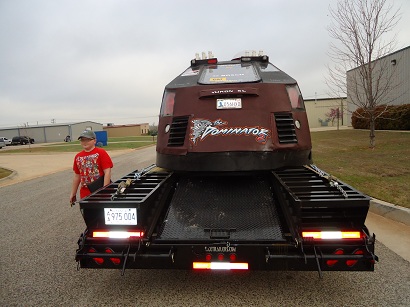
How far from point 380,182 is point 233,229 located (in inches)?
212

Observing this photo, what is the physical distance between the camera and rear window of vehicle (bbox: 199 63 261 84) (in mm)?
3924

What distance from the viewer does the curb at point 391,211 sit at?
4895 millimetres

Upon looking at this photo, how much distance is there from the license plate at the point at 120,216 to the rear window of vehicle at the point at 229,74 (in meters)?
1.96

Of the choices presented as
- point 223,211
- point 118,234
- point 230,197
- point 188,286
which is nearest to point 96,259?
point 118,234

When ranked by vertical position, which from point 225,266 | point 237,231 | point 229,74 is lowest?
point 225,266

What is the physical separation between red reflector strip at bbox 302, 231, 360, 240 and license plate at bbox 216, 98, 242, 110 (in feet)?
5.34

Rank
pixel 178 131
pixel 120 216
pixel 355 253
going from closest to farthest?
1. pixel 355 253
2. pixel 120 216
3. pixel 178 131

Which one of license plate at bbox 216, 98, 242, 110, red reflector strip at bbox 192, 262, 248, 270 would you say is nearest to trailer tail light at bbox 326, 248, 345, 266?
red reflector strip at bbox 192, 262, 248, 270

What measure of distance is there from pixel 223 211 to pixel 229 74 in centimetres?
191

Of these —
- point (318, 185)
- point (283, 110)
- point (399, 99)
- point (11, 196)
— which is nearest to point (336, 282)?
point (318, 185)

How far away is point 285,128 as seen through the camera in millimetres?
3645

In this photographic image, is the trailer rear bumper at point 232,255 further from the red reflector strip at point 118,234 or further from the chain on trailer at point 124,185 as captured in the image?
the chain on trailer at point 124,185

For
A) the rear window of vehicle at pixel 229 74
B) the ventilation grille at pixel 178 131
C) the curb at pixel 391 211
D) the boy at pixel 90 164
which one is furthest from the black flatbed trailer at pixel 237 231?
the curb at pixel 391 211

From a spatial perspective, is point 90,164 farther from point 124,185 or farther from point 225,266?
point 225,266
